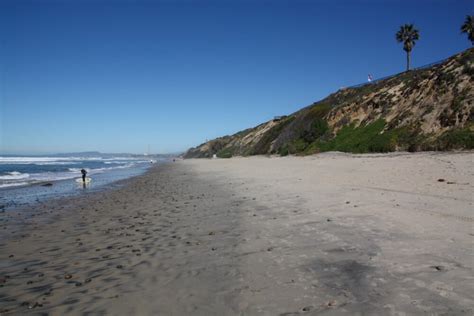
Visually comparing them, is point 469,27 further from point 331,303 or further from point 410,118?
point 331,303

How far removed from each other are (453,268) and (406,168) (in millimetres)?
13394

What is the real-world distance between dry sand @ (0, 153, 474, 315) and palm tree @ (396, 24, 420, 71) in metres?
58.3

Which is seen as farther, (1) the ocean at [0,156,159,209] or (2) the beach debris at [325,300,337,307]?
(1) the ocean at [0,156,159,209]

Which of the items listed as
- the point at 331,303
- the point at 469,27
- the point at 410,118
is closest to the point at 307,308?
the point at 331,303

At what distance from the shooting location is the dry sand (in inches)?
171

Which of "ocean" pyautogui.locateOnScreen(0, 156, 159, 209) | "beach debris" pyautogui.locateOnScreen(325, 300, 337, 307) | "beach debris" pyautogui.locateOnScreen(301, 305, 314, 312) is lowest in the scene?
"ocean" pyautogui.locateOnScreen(0, 156, 159, 209)

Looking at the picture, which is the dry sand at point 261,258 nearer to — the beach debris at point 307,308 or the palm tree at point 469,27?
the beach debris at point 307,308

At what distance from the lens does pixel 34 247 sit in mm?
8242

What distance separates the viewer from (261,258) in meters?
6.16

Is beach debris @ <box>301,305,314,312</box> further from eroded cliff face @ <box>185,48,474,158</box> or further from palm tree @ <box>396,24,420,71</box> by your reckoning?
palm tree @ <box>396,24,420,71</box>

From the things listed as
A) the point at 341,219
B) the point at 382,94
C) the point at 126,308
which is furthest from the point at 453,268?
the point at 382,94

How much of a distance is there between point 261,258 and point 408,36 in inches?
2654

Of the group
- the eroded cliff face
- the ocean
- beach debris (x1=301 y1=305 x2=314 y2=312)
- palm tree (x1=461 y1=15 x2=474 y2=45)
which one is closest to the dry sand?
beach debris (x1=301 y1=305 x2=314 y2=312)

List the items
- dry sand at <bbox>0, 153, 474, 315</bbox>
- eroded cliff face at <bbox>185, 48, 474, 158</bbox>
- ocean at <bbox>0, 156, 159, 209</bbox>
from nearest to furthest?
dry sand at <bbox>0, 153, 474, 315</bbox>
ocean at <bbox>0, 156, 159, 209</bbox>
eroded cliff face at <bbox>185, 48, 474, 158</bbox>
